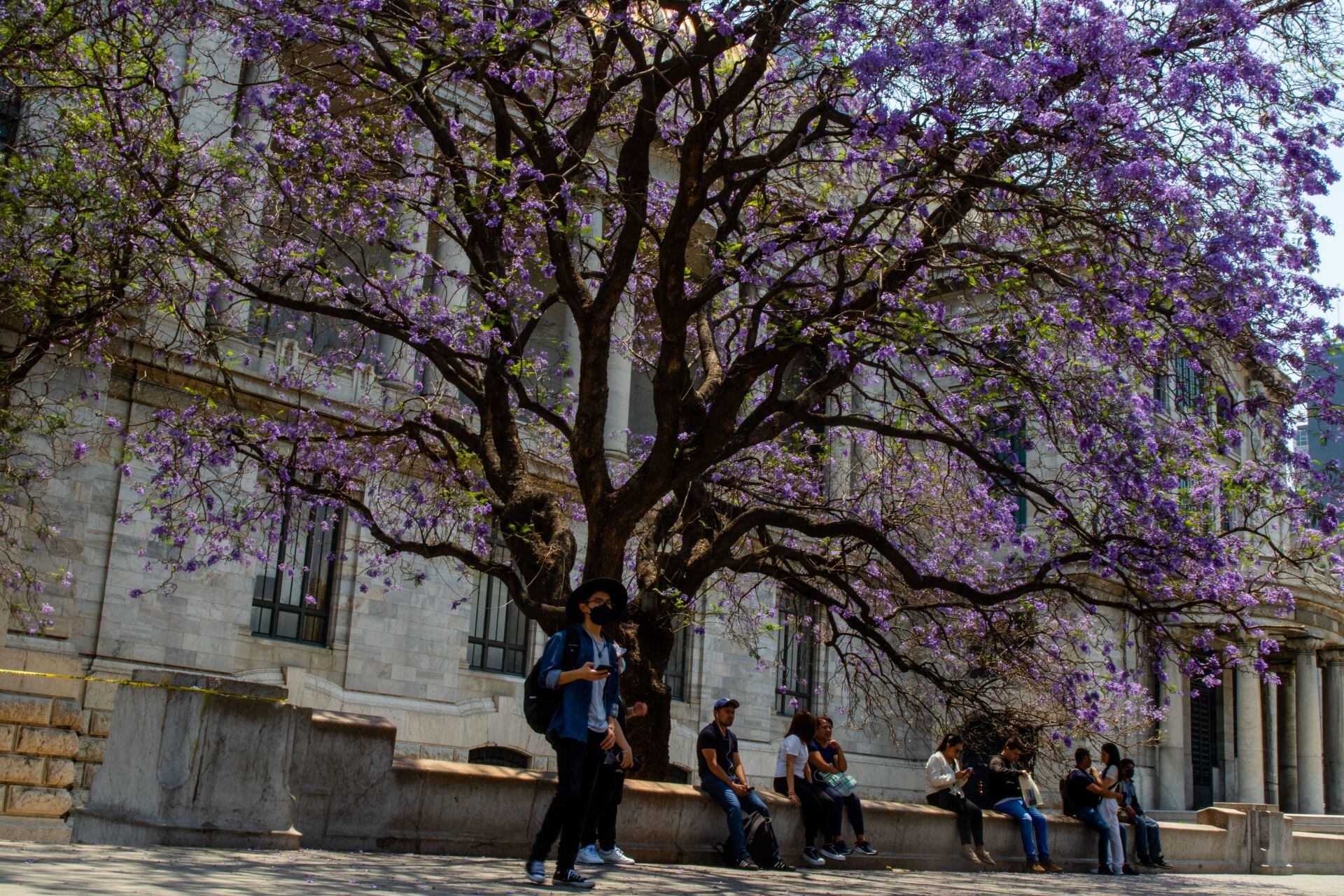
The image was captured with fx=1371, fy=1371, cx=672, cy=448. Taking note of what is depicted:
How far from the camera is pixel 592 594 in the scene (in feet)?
29.0

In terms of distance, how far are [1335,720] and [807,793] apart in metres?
32.8

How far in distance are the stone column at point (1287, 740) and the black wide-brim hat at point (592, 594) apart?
38.0 metres

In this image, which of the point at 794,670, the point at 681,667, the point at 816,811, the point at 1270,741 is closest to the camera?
the point at 816,811

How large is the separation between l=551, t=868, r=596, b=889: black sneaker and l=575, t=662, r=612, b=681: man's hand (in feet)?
3.88

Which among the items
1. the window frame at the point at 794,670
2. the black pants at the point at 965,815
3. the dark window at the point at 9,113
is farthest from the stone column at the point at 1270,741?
the dark window at the point at 9,113

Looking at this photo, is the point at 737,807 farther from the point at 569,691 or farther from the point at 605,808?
the point at 569,691

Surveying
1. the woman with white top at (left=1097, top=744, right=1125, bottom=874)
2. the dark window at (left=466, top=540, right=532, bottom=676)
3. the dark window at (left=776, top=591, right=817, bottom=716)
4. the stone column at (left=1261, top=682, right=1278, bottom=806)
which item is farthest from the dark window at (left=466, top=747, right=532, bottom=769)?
the stone column at (left=1261, top=682, right=1278, bottom=806)

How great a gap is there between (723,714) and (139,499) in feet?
40.5

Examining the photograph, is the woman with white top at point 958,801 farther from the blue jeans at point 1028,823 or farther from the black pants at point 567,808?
the black pants at point 567,808

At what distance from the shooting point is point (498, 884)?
27.2ft

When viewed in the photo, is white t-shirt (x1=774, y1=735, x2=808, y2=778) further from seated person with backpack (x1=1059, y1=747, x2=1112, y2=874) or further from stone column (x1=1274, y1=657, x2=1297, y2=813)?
stone column (x1=1274, y1=657, x2=1297, y2=813)

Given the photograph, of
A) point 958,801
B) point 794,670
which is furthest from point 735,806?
point 794,670

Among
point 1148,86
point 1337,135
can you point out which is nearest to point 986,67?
point 1148,86

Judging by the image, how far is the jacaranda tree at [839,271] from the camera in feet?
38.3
